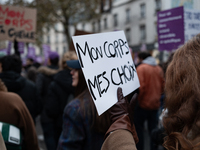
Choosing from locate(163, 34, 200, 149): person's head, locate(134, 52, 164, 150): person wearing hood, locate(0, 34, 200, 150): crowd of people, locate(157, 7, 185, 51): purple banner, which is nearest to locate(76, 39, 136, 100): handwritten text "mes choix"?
locate(0, 34, 200, 150): crowd of people

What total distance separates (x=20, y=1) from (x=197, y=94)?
48.3ft

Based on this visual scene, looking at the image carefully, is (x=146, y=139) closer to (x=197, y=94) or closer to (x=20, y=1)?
(x=197, y=94)

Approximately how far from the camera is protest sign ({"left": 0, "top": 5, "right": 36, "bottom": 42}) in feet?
14.9

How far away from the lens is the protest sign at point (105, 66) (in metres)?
1.29

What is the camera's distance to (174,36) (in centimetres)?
403

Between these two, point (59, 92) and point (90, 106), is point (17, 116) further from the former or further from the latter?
point (59, 92)

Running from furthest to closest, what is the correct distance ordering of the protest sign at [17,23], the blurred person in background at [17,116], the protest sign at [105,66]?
the protest sign at [17,23] → the blurred person in background at [17,116] → the protest sign at [105,66]

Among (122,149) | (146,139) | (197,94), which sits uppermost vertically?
(197,94)

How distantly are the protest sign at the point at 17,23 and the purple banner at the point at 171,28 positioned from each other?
254 cm

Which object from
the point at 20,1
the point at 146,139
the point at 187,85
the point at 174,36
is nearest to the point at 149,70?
the point at 174,36

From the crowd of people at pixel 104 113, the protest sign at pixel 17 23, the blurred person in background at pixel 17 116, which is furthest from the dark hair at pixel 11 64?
the protest sign at pixel 17 23

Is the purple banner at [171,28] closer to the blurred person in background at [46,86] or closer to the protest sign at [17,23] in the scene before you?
the blurred person in background at [46,86]

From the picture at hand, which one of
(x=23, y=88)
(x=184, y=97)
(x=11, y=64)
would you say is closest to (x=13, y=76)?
(x=11, y=64)

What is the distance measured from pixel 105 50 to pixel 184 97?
21.6 inches
